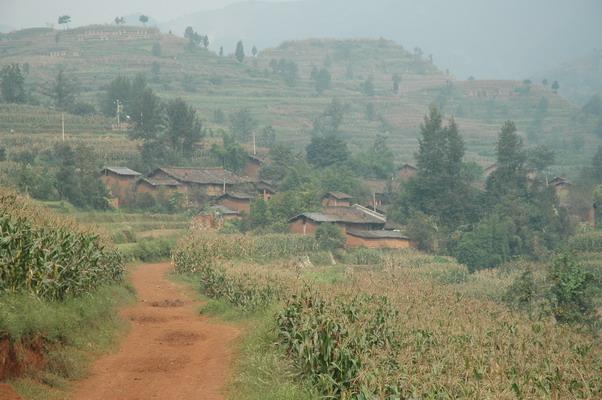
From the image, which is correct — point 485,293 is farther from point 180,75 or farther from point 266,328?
point 180,75

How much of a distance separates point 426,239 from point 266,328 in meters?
40.3

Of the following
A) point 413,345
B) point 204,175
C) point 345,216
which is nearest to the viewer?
point 413,345

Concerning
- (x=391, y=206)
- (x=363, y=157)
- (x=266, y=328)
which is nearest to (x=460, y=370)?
(x=266, y=328)

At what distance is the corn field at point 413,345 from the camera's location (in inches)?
501

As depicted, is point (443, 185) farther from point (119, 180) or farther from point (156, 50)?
point (156, 50)

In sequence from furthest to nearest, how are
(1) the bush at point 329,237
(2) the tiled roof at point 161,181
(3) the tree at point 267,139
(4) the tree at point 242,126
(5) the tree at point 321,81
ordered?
(5) the tree at point 321,81 → (4) the tree at point 242,126 → (3) the tree at point 267,139 → (2) the tiled roof at point 161,181 → (1) the bush at point 329,237

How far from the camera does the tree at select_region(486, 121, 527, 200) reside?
67.2 metres

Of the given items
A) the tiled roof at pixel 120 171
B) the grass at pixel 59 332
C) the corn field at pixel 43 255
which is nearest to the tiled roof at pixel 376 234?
the tiled roof at pixel 120 171

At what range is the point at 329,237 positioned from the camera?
2069 inches

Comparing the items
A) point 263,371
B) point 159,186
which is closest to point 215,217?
point 159,186

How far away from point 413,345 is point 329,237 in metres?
36.5

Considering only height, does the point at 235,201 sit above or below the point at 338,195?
below

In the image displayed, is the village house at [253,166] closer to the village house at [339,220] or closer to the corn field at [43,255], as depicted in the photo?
the village house at [339,220]

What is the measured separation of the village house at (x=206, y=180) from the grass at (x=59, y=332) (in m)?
40.5
